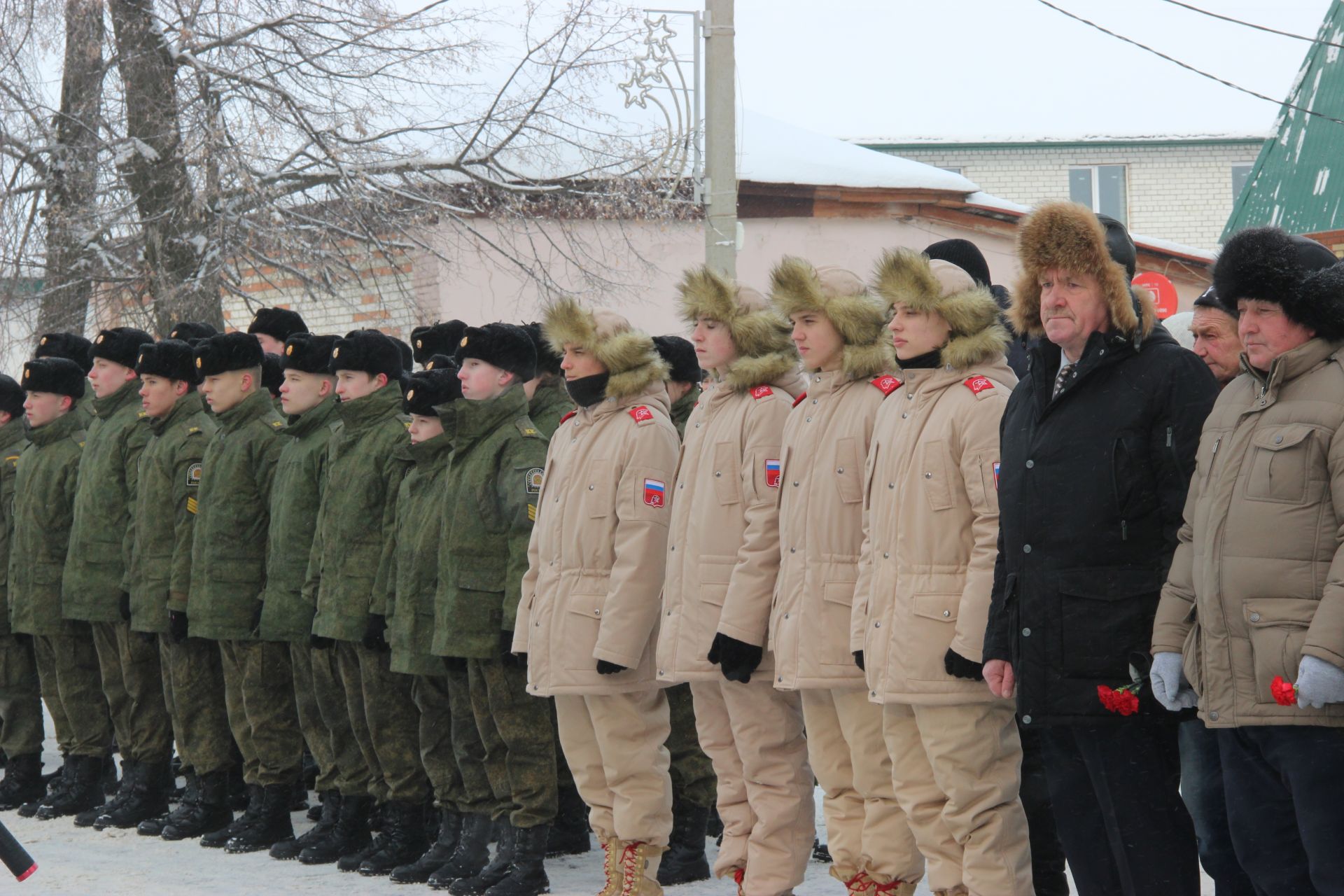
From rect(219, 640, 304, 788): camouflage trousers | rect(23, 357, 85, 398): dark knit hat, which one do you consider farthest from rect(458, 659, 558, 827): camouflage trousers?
rect(23, 357, 85, 398): dark knit hat

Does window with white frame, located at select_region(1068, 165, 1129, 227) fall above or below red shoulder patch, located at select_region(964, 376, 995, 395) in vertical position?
above

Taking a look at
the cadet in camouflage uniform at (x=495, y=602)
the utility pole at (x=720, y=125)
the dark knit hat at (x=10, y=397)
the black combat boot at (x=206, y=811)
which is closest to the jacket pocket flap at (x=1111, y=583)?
the cadet in camouflage uniform at (x=495, y=602)

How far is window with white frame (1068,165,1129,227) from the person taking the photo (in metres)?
36.3

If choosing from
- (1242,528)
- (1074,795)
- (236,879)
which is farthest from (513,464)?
(1242,528)

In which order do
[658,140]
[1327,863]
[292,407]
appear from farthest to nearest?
[658,140] → [292,407] → [1327,863]

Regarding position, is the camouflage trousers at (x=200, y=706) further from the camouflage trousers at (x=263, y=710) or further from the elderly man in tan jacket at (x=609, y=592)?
the elderly man in tan jacket at (x=609, y=592)

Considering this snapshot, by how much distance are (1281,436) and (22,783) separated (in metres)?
7.28

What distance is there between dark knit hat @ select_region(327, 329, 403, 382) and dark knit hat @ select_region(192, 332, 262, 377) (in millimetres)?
781

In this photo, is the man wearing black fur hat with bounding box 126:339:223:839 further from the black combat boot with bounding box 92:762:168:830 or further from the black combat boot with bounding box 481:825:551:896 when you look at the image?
the black combat boot with bounding box 481:825:551:896

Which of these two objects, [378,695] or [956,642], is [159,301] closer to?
[378,695]

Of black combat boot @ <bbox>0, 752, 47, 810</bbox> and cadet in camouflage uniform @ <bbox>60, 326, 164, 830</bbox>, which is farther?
black combat boot @ <bbox>0, 752, 47, 810</bbox>

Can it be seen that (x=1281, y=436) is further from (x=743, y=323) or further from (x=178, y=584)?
(x=178, y=584)

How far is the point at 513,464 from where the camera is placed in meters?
6.98

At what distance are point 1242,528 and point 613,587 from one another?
8.99ft
